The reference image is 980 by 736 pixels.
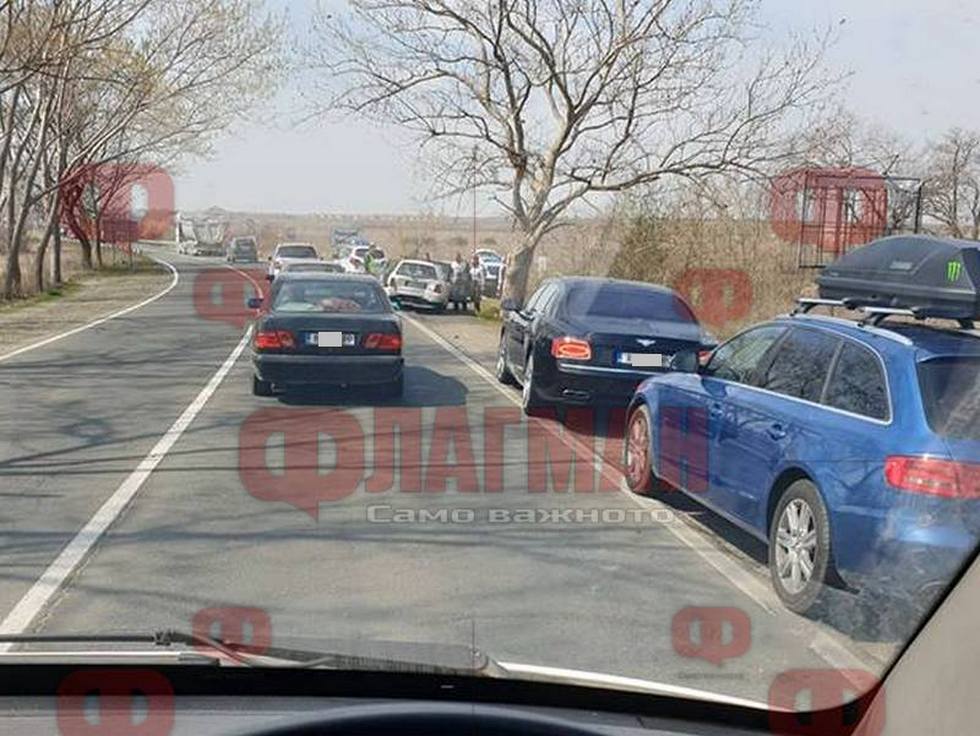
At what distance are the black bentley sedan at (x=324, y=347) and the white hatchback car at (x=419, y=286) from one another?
1867 cm

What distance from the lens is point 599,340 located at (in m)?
11.6

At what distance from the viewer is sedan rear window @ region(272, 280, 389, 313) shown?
1355 centimetres

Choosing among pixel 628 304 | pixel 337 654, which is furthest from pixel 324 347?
pixel 337 654

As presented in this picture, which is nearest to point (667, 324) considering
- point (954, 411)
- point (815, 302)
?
point (815, 302)

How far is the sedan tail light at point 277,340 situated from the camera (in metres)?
12.9

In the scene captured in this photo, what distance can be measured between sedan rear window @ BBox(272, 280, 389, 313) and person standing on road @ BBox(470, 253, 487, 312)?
19.1 m

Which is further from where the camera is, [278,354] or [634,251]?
[634,251]

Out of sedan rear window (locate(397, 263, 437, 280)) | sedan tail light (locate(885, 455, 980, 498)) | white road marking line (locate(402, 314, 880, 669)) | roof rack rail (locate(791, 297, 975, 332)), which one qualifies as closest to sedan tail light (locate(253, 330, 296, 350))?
white road marking line (locate(402, 314, 880, 669))

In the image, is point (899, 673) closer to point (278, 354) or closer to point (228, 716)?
point (228, 716)

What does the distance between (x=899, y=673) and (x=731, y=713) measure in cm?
43

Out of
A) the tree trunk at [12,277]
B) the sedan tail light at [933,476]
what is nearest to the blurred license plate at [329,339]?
the sedan tail light at [933,476]

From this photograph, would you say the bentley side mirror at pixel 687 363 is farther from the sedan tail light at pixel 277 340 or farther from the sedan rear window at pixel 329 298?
the sedan rear window at pixel 329 298

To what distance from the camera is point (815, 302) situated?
7043 mm

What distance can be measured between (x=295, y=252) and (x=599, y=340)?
2944 cm
